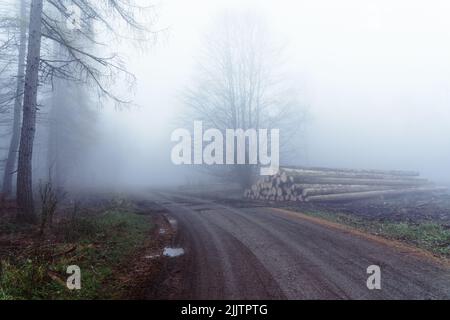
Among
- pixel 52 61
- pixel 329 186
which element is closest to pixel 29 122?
pixel 52 61

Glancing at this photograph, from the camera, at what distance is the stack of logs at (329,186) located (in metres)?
16.1

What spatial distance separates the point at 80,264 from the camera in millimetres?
6012

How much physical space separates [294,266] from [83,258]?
4028mm

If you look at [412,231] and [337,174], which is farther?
[337,174]

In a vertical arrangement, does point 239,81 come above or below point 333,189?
above

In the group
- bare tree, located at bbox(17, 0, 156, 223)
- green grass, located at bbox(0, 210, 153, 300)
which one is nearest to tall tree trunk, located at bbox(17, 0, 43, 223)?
bare tree, located at bbox(17, 0, 156, 223)

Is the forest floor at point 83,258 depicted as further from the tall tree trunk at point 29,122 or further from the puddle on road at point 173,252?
the tall tree trunk at point 29,122

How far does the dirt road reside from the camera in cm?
477

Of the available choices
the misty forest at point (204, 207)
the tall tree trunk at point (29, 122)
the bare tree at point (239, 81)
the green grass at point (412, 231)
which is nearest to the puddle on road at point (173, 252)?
the misty forest at point (204, 207)

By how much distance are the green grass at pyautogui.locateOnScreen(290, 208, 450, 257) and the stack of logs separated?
4.49 m

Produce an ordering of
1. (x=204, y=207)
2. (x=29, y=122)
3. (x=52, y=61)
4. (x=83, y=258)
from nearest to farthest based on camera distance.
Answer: (x=83, y=258), (x=29, y=122), (x=52, y=61), (x=204, y=207)

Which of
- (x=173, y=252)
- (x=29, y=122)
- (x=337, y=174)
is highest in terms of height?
(x=29, y=122)

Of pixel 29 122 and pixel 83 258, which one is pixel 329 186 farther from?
pixel 29 122
